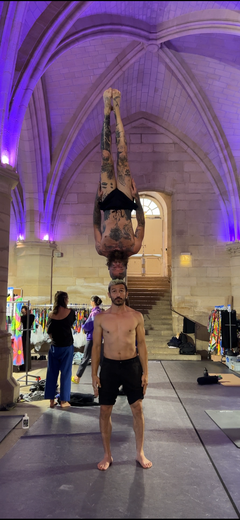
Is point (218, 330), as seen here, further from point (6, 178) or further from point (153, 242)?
point (153, 242)

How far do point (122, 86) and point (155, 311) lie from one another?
264 inches

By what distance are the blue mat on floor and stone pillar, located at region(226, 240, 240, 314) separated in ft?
Answer: 25.3

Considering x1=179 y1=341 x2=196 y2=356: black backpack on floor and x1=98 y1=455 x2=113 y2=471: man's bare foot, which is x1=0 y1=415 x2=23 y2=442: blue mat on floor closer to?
x1=98 y1=455 x2=113 y2=471: man's bare foot

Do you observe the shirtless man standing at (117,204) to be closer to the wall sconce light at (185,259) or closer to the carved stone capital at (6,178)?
the carved stone capital at (6,178)

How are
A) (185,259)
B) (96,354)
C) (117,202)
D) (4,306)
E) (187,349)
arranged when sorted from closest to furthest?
(96,354), (117,202), (4,306), (187,349), (185,259)

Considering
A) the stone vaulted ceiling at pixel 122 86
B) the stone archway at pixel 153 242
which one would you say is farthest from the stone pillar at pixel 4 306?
the stone archway at pixel 153 242

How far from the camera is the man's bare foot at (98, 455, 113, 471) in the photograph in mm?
2834

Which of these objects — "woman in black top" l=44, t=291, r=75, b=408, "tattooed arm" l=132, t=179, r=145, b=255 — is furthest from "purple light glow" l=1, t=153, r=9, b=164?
"tattooed arm" l=132, t=179, r=145, b=255

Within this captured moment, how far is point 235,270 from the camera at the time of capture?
35.3 feet

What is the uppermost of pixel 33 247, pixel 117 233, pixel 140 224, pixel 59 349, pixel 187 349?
pixel 33 247

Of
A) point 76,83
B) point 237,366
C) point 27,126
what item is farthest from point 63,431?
point 76,83

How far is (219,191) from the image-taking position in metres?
11.1

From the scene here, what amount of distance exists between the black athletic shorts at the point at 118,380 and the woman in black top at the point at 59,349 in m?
1.76

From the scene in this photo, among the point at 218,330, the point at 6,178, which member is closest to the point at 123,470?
the point at 6,178
